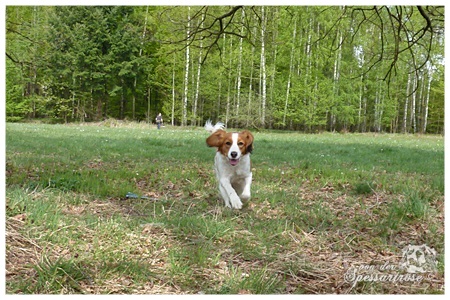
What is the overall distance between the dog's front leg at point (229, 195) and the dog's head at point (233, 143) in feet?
0.87

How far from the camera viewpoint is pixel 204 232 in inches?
135

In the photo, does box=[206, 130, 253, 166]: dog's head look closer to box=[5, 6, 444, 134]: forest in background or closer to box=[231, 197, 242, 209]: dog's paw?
box=[231, 197, 242, 209]: dog's paw

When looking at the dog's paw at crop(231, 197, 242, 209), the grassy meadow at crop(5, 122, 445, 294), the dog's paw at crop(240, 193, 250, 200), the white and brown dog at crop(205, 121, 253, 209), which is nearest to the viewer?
the grassy meadow at crop(5, 122, 445, 294)

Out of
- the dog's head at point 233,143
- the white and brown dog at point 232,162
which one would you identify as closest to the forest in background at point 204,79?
the white and brown dog at point 232,162

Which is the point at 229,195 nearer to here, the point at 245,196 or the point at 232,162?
the point at 245,196

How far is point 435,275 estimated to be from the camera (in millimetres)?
2828

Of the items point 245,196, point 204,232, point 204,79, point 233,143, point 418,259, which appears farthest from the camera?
point 204,79

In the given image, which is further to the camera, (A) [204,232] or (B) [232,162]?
(B) [232,162]

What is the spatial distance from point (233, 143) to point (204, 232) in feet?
4.28

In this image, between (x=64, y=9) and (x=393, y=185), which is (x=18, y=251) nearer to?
(x=393, y=185)

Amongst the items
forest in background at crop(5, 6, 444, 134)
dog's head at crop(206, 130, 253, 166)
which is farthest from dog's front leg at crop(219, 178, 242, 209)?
forest in background at crop(5, 6, 444, 134)

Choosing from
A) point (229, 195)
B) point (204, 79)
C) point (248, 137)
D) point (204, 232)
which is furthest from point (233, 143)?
point (204, 79)

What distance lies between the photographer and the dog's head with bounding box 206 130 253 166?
4.36 m

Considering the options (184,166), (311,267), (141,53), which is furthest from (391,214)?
(141,53)
